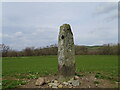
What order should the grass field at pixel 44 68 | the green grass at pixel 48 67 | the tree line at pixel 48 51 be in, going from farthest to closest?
1. the tree line at pixel 48 51
2. the green grass at pixel 48 67
3. the grass field at pixel 44 68

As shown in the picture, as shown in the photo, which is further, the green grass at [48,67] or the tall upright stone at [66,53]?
the green grass at [48,67]

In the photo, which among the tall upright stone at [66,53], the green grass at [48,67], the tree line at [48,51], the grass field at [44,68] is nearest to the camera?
the tall upright stone at [66,53]

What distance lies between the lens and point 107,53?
2579 inches

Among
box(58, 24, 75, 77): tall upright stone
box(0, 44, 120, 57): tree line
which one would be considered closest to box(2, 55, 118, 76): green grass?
box(58, 24, 75, 77): tall upright stone

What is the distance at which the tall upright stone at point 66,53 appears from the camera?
9.16 meters

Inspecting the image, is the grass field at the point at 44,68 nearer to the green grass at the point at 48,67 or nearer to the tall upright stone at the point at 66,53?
the green grass at the point at 48,67

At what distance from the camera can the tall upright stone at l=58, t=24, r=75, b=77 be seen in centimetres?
916

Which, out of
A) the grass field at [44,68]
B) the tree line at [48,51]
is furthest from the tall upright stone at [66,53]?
the tree line at [48,51]

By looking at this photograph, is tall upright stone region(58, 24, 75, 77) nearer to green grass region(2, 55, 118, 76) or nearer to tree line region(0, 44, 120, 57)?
green grass region(2, 55, 118, 76)

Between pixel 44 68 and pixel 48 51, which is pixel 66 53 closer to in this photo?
pixel 44 68

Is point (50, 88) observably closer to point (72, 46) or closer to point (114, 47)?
point (72, 46)

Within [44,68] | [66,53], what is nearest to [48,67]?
[44,68]

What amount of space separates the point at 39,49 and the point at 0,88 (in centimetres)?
6080

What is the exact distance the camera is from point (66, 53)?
919 centimetres
